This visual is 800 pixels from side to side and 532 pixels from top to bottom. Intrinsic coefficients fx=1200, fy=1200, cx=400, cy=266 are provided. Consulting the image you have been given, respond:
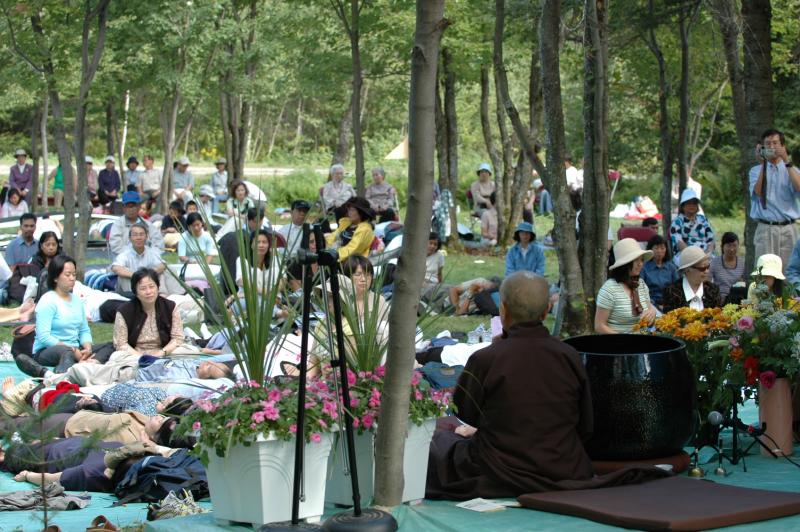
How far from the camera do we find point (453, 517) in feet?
16.9

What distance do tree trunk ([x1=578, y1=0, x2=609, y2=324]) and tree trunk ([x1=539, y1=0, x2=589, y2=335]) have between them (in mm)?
268

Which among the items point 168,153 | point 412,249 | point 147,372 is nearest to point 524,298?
point 412,249

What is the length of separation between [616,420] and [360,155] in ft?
39.1

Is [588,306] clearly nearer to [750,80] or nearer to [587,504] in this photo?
[750,80]

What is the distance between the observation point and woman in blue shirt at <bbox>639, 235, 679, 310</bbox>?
11477 millimetres

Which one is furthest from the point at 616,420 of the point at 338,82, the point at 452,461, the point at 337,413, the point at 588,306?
the point at 338,82

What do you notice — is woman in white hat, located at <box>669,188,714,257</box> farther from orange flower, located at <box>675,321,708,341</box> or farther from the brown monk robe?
the brown monk robe

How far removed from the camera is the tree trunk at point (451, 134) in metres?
20.4

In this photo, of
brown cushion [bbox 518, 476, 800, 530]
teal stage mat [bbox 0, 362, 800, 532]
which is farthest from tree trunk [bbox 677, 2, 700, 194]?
brown cushion [bbox 518, 476, 800, 530]

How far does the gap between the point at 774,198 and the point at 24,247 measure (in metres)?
8.84

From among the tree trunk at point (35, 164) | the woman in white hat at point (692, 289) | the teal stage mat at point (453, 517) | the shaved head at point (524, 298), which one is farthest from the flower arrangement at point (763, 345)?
the tree trunk at point (35, 164)

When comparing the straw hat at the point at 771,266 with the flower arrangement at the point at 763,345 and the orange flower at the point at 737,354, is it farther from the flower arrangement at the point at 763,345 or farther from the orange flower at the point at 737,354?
the orange flower at the point at 737,354

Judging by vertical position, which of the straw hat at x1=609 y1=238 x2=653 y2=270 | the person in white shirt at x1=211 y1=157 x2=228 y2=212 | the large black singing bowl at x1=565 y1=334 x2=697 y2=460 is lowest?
the large black singing bowl at x1=565 y1=334 x2=697 y2=460

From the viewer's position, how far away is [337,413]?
16.7 feet
